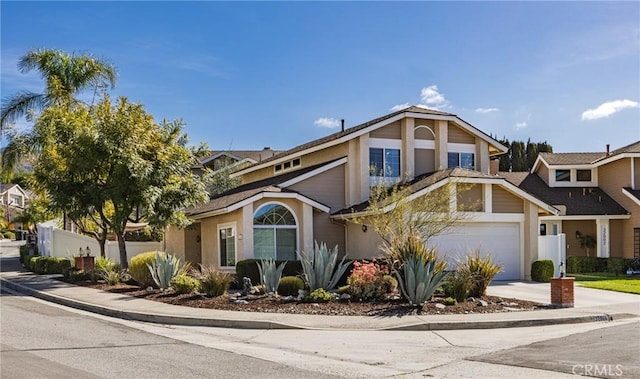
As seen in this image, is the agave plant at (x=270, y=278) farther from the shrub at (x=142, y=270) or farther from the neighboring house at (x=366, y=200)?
the neighboring house at (x=366, y=200)

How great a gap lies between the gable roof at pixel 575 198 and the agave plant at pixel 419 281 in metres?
18.2

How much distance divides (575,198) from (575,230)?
5.85ft

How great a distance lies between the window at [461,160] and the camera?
29.2 metres

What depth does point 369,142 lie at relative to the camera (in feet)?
90.1

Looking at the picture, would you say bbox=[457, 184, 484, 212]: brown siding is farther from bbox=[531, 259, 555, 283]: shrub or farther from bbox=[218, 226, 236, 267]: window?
bbox=[218, 226, 236, 267]: window

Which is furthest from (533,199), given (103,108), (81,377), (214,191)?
(214,191)

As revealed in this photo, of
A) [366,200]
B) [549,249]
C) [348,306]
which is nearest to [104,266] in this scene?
[366,200]

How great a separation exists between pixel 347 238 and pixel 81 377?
735 inches

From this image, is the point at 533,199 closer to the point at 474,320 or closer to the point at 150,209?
the point at 474,320

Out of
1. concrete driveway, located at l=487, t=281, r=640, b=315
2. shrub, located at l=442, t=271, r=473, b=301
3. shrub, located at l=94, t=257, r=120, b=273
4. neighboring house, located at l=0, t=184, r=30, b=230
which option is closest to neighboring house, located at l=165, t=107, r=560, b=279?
concrete driveway, located at l=487, t=281, r=640, b=315

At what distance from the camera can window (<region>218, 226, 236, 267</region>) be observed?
84.0 ft

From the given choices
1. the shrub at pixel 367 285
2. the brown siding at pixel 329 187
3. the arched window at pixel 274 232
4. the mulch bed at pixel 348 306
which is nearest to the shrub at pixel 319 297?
the mulch bed at pixel 348 306

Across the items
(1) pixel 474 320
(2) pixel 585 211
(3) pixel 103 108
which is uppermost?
(3) pixel 103 108

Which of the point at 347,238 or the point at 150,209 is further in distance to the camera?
the point at 347,238
